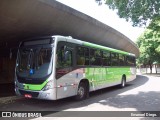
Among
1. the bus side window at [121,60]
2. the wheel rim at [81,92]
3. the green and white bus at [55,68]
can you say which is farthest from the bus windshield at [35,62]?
the bus side window at [121,60]

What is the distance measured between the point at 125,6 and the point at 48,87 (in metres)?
5.12

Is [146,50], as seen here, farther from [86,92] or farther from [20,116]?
[20,116]

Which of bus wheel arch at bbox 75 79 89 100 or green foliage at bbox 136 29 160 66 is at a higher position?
green foliage at bbox 136 29 160 66

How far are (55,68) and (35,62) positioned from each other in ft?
3.45

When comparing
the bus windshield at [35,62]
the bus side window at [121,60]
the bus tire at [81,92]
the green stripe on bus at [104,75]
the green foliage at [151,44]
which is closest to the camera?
the bus windshield at [35,62]

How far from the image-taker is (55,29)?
14.2 metres

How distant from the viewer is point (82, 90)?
37.2 ft

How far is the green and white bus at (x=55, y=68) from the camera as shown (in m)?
9.09

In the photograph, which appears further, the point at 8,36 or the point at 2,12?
the point at 8,36

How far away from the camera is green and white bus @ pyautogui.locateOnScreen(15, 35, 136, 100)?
358 inches

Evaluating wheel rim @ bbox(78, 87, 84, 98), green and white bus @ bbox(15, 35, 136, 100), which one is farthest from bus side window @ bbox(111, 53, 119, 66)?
wheel rim @ bbox(78, 87, 84, 98)

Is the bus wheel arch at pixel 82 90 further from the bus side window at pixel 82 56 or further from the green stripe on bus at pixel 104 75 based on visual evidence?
the bus side window at pixel 82 56

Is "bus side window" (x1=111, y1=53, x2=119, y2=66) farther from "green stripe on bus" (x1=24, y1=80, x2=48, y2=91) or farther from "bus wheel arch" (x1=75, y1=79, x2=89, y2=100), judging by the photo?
"green stripe on bus" (x1=24, y1=80, x2=48, y2=91)

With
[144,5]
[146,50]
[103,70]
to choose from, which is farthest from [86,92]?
[146,50]
